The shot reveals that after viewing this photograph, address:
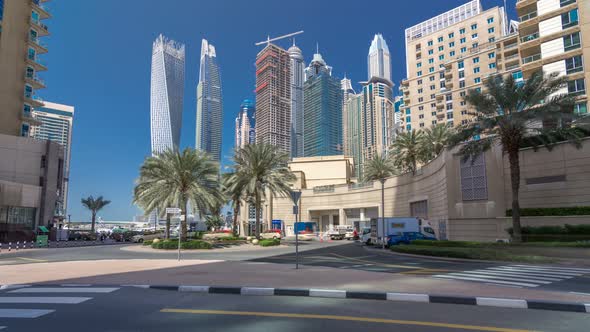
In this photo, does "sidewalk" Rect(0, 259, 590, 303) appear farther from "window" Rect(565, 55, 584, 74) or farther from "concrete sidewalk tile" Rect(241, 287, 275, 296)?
"window" Rect(565, 55, 584, 74)

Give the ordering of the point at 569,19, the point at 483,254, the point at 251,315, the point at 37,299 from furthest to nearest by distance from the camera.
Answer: the point at 569,19 < the point at 483,254 < the point at 37,299 < the point at 251,315

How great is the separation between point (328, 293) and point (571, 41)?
4738 cm

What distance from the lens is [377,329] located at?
6.01 m

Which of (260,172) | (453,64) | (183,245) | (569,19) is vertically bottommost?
(183,245)

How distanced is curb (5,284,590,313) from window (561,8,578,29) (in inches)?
1823

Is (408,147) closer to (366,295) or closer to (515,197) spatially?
(515,197)

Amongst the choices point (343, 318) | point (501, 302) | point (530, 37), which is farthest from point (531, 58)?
point (343, 318)

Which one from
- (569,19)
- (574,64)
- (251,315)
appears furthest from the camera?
(569,19)

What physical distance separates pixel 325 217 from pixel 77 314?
7030 centimetres

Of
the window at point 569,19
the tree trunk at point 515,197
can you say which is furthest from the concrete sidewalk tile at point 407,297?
the window at point 569,19

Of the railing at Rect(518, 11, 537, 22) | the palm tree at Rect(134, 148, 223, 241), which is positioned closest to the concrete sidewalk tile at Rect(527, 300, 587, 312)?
the palm tree at Rect(134, 148, 223, 241)

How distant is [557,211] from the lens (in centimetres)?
2809

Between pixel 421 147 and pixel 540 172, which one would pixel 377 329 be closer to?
pixel 540 172

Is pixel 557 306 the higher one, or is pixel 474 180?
pixel 474 180
